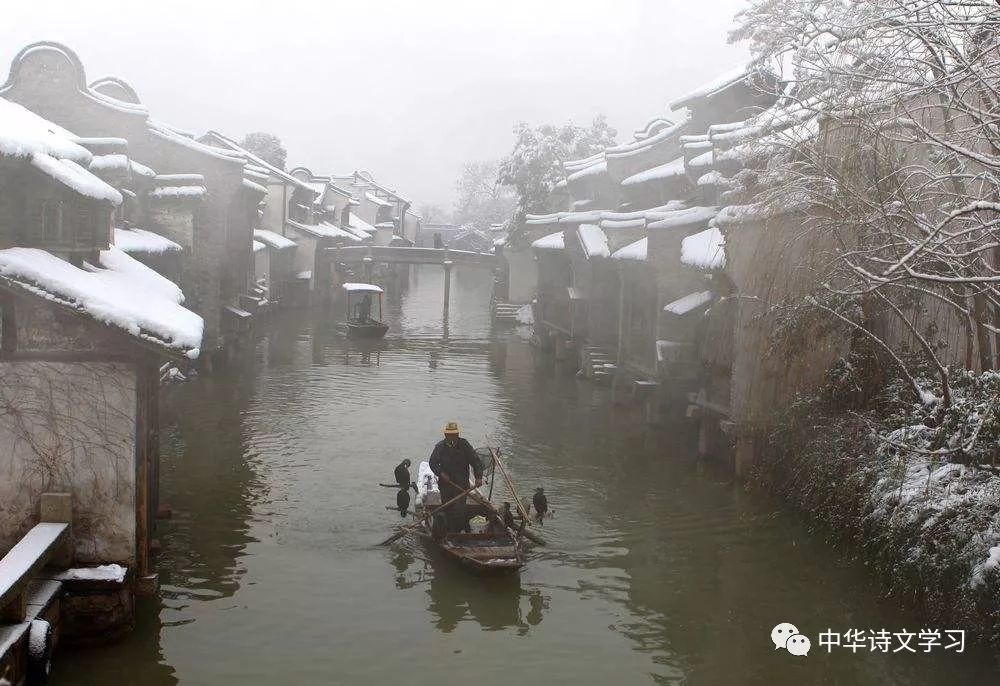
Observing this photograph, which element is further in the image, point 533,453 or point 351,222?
point 351,222

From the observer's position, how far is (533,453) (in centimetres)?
2109

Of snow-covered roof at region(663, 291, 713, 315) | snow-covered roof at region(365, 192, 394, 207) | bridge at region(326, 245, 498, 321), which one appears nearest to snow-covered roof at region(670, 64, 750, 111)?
snow-covered roof at region(663, 291, 713, 315)

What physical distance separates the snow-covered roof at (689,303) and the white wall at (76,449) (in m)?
13.4

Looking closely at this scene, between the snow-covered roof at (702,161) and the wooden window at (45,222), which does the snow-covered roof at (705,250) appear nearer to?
the snow-covered roof at (702,161)

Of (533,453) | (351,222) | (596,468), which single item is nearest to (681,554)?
(596,468)

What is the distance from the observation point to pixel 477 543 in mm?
13078

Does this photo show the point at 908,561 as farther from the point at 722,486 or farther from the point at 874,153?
the point at 722,486

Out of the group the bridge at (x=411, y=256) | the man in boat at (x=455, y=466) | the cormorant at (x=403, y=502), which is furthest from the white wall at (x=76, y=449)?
the bridge at (x=411, y=256)

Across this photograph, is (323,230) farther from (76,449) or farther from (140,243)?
(76,449)

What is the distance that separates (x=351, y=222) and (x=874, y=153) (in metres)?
67.0

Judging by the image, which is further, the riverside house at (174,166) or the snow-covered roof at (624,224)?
the snow-covered roof at (624,224)

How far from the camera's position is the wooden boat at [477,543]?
12312 millimetres

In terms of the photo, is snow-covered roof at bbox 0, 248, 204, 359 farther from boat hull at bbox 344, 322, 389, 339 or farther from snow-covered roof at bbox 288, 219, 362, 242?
snow-covered roof at bbox 288, 219, 362, 242

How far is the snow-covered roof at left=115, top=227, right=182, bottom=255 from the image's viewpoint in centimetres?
2116
